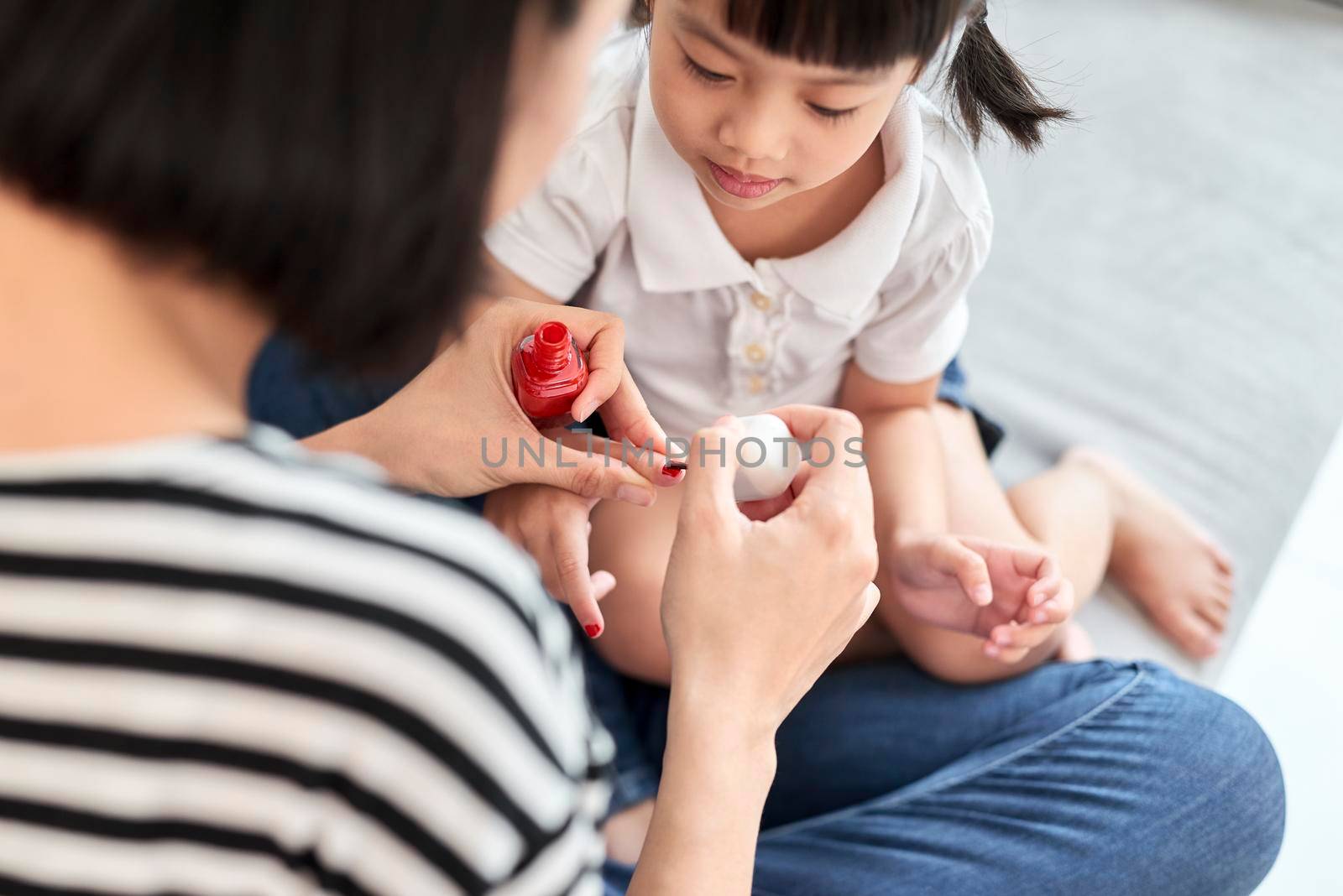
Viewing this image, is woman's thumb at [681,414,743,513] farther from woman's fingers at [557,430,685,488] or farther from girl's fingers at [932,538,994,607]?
girl's fingers at [932,538,994,607]

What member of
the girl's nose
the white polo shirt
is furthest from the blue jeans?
the girl's nose

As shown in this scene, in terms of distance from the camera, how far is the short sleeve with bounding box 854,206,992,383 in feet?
3.31

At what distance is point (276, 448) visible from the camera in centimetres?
51

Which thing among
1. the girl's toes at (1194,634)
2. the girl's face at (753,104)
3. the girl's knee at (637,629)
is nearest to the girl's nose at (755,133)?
the girl's face at (753,104)

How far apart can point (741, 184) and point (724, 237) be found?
14cm

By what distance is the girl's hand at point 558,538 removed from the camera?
89 centimetres

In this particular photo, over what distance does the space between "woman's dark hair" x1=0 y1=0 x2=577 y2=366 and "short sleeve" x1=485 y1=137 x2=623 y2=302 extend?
1.68ft


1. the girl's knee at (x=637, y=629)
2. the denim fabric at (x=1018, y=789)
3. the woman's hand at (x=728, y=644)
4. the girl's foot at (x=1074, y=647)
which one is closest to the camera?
the woman's hand at (x=728, y=644)

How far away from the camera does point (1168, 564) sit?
1.25 meters

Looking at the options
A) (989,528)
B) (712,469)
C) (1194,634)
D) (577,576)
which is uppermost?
(712,469)

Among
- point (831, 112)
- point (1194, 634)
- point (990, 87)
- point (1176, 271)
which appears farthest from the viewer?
point (1176, 271)

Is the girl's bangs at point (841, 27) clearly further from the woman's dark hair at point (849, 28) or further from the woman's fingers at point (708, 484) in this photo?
the woman's fingers at point (708, 484)

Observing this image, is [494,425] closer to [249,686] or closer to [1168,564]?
[249,686]

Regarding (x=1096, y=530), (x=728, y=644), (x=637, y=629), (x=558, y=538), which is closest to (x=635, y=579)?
(x=637, y=629)
